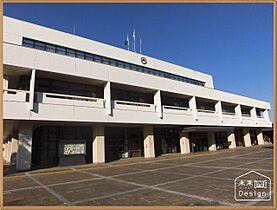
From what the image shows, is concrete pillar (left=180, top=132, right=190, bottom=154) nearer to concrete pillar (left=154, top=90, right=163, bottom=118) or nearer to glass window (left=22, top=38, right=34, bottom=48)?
concrete pillar (left=154, top=90, right=163, bottom=118)

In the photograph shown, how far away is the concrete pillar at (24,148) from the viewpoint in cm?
1408

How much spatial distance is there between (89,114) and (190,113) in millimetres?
14718

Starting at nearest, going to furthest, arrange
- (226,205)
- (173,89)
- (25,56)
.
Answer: (226,205) < (25,56) < (173,89)

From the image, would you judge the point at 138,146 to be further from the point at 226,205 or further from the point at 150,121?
the point at 226,205

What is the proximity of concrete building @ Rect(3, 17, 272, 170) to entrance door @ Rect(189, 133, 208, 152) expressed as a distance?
0.53 feet

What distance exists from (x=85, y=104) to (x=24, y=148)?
19.2ft

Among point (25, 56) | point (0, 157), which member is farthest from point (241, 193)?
point (25, 56)

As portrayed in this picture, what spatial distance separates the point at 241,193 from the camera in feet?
21.4

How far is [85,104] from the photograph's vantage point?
53.1 feet

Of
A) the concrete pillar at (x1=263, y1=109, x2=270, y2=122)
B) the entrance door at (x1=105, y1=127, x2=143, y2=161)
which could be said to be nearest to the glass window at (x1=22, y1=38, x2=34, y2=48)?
the entrance door at (x1=105, y1=127, x2=143, y2=161)

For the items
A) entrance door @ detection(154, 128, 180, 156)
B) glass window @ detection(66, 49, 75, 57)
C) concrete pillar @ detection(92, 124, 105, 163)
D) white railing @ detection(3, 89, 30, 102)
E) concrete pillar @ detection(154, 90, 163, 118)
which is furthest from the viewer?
entrance door @ detection(154, 128, 180, 156)

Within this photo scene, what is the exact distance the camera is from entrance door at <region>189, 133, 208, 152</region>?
2892 cm

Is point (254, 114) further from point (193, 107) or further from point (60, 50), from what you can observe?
point (60, 50)

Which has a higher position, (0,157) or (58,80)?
(58,80)
